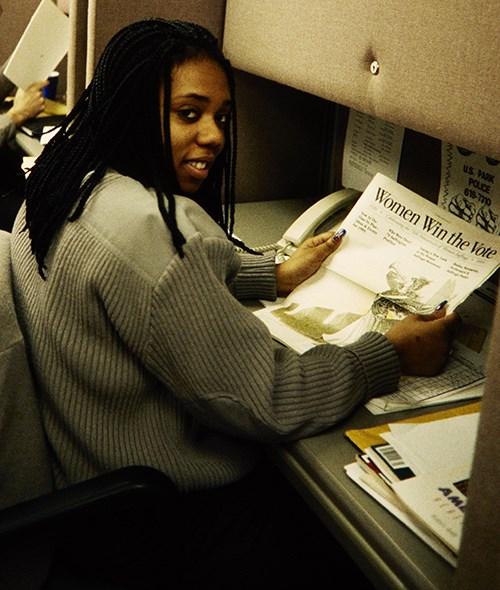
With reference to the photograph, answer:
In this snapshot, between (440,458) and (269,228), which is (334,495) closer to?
(440,458)

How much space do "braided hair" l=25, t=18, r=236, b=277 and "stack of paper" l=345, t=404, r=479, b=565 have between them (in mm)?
403

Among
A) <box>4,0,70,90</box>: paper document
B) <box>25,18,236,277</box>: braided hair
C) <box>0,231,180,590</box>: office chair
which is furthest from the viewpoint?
<box>4,0,70,90</box>: paper document

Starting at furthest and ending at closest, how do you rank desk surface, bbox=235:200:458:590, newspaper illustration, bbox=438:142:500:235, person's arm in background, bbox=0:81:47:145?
person's arm in background, bbox=0:81:47:145 → newspaper illustration, bbox=438:142:500:235 → desk surface, bbox=235:200:458:590

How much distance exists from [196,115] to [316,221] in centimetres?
48

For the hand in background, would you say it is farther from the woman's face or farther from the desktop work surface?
the desktop work surface

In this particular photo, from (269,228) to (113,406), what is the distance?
0.76 meters

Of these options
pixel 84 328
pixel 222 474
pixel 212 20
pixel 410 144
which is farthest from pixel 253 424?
pixel 212 20

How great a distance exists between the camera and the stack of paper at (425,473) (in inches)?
27.8

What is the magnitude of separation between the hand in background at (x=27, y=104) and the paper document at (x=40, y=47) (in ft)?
0.07

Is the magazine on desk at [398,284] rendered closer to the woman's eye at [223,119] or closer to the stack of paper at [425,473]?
the stack of paper at [425,473]

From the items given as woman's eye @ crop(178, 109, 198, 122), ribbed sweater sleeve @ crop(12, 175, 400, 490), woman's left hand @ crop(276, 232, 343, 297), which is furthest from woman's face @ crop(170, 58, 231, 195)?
woman's left hand @ crop(276, 232, 343, 297)

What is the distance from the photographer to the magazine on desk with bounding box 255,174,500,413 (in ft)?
3.42

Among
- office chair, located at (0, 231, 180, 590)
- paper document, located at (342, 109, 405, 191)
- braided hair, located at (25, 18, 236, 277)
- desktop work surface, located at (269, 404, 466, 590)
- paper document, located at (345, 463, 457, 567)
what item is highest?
braided hair, located at (25, 18, 236, 277)


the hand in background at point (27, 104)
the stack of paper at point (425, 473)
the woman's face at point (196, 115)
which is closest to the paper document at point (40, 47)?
the hand in background at point (27, 104)
